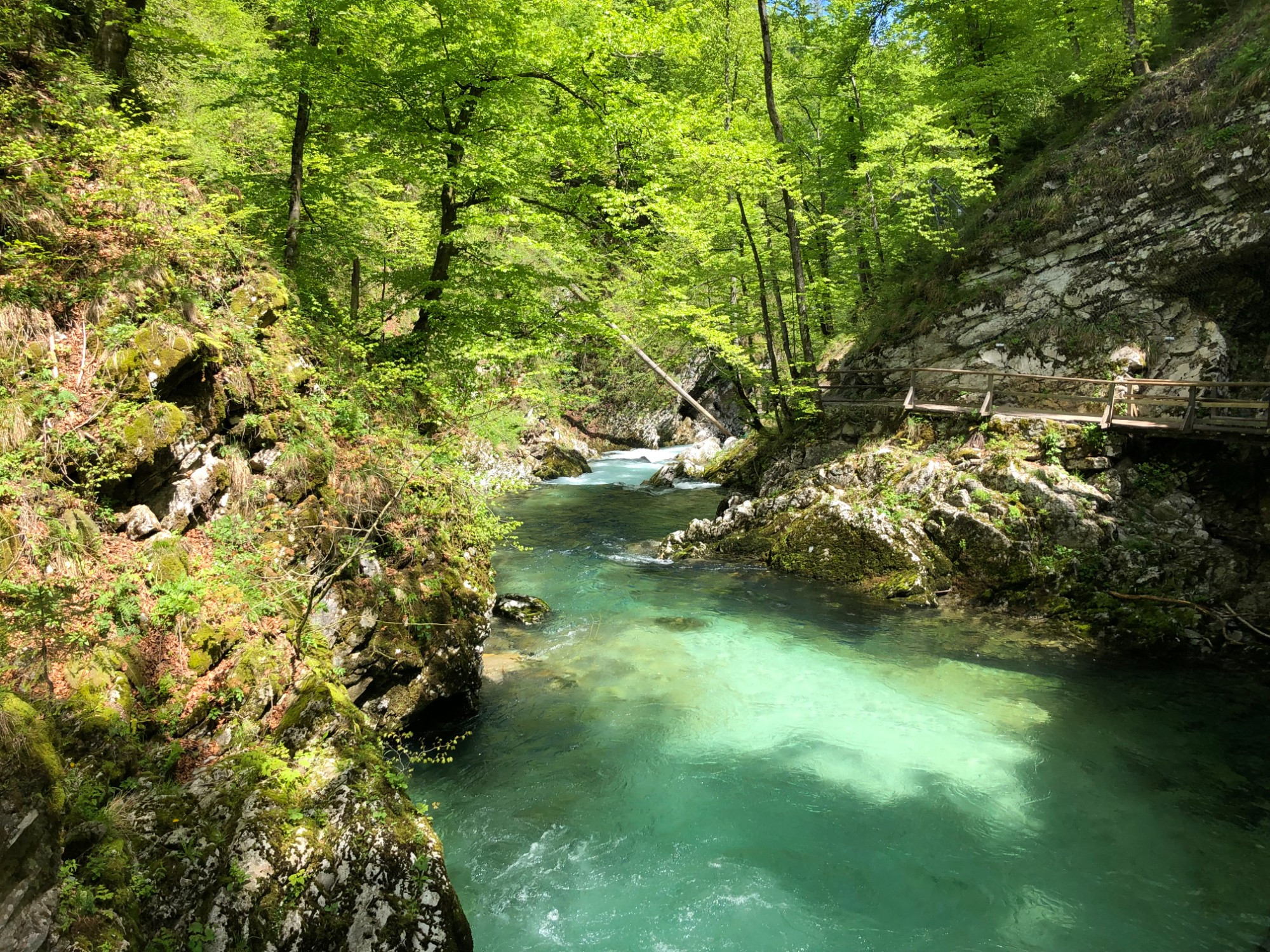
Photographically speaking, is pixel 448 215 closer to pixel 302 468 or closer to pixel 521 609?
pixel 302 468

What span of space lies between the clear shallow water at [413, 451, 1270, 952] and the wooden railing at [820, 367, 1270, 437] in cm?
451

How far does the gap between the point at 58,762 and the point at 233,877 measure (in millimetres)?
1132

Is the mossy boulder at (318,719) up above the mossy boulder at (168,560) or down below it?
below

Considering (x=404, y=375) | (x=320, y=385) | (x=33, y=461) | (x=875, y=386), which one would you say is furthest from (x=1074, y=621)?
(x=33, y=461)

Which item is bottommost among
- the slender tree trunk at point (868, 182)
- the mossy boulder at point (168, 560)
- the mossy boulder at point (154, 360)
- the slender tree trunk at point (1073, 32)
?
the mossy boulder at point (168, 560)

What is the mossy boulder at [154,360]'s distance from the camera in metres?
5.29

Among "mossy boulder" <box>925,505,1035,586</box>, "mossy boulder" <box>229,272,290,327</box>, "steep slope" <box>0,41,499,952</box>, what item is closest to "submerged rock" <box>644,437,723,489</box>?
"mossy boulder" <box>925,505,1035,586</box>

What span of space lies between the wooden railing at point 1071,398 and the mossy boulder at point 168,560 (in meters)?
13.2

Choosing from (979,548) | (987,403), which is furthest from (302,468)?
(987,403)

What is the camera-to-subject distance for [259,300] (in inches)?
291

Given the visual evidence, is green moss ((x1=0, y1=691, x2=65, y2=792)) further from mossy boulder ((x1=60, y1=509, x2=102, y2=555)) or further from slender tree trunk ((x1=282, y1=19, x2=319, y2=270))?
slender tree trunk ((x1=282, y1=19, x2=319, y2=270))

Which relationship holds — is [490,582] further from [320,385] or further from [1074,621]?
[1074,621]

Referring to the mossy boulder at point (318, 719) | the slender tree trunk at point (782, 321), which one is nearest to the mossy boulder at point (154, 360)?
the mossy boulder at point (318, 719)

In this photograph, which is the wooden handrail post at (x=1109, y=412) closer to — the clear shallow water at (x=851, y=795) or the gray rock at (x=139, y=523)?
the clear shallow water at (x=851, y=795)
